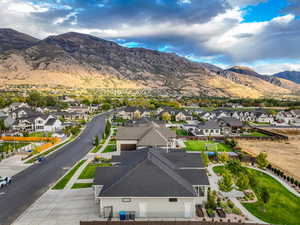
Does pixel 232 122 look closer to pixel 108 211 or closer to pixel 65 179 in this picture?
pixel 65 179

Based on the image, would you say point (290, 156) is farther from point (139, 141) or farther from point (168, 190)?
point (168, 190)

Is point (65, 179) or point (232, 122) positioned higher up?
point (232, 122)

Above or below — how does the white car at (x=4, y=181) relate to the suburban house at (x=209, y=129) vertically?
below

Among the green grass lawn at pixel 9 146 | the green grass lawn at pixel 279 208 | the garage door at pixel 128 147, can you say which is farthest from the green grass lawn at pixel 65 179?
the green grass lawn at pixel 279 208

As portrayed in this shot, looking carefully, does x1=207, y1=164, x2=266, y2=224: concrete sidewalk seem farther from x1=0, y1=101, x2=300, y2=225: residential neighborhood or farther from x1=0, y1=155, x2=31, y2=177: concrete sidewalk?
x1=0, y1=155, x2=31, y2=177: concrete sidewalk

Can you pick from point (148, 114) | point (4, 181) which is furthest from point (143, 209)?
point (148, 114)

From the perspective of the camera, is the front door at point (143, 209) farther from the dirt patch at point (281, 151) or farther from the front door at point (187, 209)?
the dirt patch at point (281, 151)

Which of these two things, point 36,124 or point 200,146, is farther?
point 36,124
